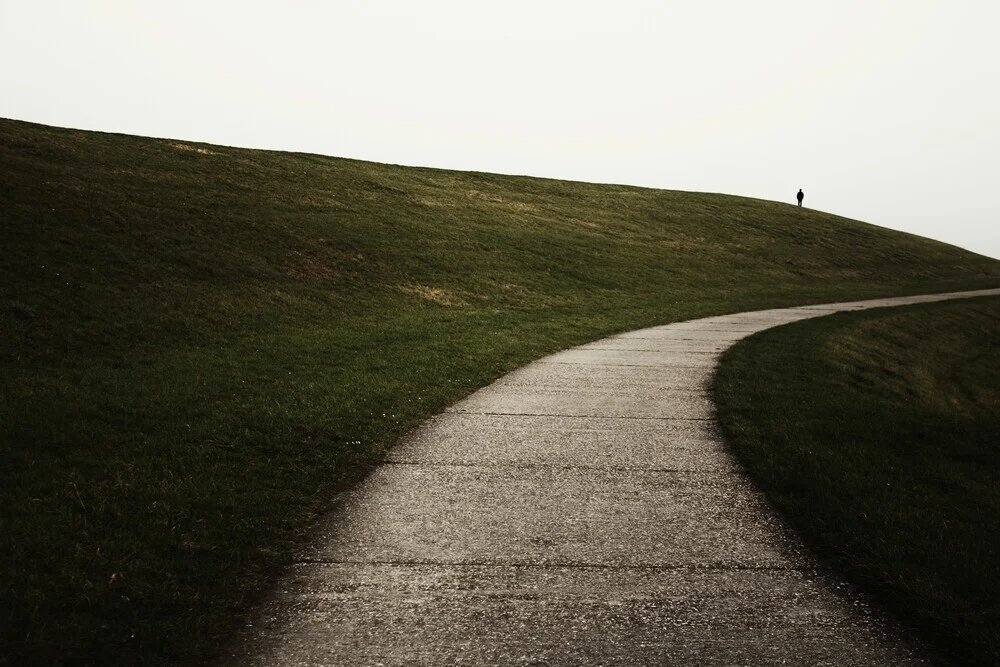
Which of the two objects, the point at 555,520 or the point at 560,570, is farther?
the point at 555,520

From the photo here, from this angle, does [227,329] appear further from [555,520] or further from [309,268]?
[555,520]

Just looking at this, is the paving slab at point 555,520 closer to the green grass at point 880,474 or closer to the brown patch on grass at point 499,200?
the green grass at point 880,474

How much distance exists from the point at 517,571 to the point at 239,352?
9656 mm

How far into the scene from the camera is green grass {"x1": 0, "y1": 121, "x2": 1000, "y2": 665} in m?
4.56

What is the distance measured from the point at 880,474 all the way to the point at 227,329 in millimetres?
12858

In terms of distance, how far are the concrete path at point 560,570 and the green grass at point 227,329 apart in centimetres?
54

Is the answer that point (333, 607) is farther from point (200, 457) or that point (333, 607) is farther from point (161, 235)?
point (161, 235)

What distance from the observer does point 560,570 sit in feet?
15.1

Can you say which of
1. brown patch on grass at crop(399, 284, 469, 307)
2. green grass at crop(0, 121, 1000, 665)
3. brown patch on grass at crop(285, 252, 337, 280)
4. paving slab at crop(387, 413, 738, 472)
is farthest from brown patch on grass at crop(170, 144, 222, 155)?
paving slab at crop(387, 413, 738, 472)

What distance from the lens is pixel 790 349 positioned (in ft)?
47.7

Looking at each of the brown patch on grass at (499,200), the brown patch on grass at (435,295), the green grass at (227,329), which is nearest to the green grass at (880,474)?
the green grass at (227,329)

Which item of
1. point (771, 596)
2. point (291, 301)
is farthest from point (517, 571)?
point (291, 301)

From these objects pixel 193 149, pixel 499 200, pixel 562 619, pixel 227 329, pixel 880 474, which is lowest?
pixel 227 329

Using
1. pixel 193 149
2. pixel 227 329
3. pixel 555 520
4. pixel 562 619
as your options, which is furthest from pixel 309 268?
pixel 193 149
